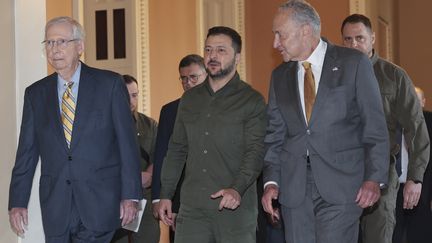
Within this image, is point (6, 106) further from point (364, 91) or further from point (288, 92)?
point (364, 91)

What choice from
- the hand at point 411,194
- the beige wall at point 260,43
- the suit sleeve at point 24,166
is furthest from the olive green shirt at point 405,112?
the beige wall at point 260,43

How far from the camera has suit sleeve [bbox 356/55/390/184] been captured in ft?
14.4

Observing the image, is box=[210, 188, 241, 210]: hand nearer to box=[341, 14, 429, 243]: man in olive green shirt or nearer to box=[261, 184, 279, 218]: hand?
box=[261, 184, 279, 218]: hand

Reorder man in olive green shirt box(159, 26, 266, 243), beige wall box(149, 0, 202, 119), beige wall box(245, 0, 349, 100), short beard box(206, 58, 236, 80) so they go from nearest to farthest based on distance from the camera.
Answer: man in olive green shirt box(159, 26, 266, 243) → short beard box(206, 58, 236, 80) → beige wall box(149, 0, 202, 119) → beige wall box(245, 0, 349, 100)

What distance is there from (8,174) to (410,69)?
448 inches

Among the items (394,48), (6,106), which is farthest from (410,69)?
(6,106)

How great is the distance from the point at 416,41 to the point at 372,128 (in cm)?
1232

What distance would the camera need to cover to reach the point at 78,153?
15.3ft

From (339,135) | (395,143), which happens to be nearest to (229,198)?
(339,135)

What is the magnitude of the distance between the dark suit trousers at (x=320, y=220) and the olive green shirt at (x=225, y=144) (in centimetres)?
44

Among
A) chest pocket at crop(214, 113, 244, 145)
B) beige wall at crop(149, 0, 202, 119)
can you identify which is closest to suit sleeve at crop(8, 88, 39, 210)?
chest pocket at crop(214, 113, 244, 145)

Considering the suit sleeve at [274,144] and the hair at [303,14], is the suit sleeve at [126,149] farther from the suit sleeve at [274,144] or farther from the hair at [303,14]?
the hair at [303,14]

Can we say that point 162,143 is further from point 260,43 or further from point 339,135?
point 260,43

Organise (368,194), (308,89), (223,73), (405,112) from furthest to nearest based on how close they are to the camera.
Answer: (405,112) < (223,73) < (308,89) < (368,194)
